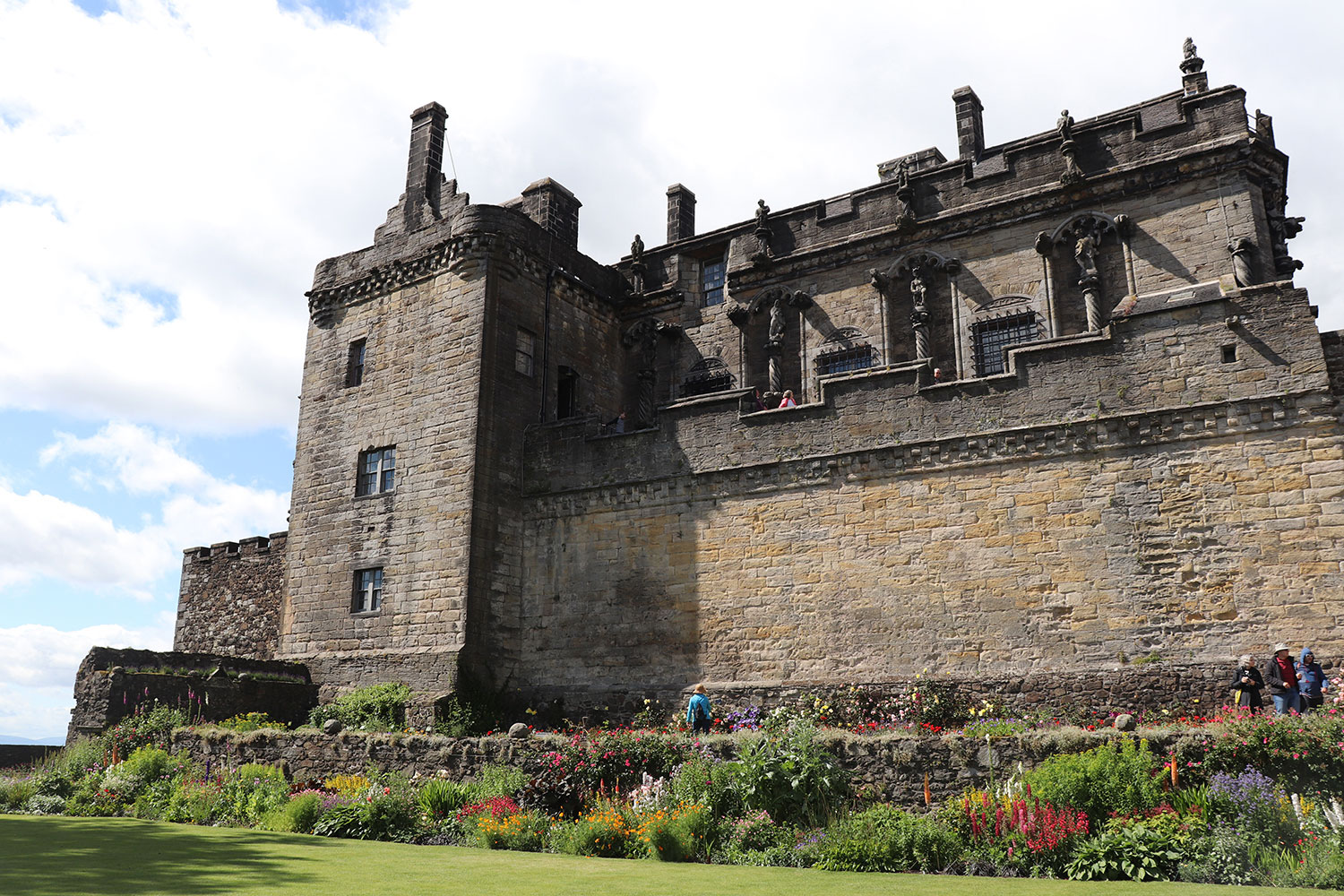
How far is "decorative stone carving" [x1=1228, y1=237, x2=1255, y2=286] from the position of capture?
1875 centimetres

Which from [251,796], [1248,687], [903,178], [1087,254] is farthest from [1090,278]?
[251,796]

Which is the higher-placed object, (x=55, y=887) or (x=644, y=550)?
(x=644, y=550)

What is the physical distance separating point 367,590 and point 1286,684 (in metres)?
17.7

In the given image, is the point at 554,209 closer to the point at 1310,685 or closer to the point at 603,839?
the point at 603,839

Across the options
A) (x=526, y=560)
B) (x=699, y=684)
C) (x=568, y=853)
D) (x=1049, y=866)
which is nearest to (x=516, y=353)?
(x=526, y=560)

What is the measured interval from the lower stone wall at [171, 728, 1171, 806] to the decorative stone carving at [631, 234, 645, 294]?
14.1 m

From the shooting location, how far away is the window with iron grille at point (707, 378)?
25.4 metres

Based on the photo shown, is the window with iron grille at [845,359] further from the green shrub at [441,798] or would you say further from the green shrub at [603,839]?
the green shrub at [603,839]

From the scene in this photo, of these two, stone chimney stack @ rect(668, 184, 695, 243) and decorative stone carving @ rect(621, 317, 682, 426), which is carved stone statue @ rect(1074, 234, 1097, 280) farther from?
Answer: stone chimney stack @ rect(668, 184, 695, 243)

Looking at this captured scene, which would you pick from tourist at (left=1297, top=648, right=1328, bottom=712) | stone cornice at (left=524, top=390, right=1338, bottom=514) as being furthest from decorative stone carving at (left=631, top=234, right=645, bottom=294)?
tourist at (left=1297, top=648, right=1328, bottom=712)

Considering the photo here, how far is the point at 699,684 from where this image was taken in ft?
63.4

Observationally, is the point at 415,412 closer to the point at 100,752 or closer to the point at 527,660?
the point at 527,660

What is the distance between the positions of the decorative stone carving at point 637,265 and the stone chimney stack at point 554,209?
1.63m

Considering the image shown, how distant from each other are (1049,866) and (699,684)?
9355 mm
